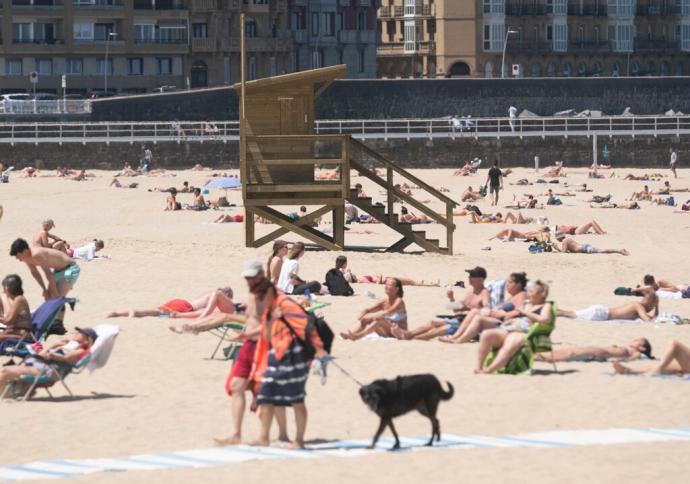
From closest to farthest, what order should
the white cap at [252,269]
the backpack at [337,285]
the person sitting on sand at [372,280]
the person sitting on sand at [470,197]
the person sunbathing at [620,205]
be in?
1. the white cap at [252,269]
2. the backpack at [337,285]
3. the person sitting on sand at [372,280]
4. the person sunbathing at [620,205]
5. the person sitting on sand at [470,197]

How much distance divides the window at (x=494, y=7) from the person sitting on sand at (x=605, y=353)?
78642mm

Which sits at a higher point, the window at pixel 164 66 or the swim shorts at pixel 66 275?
the window at pixel 164 66

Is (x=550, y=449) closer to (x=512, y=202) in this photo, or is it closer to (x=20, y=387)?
(x=20, y=387)

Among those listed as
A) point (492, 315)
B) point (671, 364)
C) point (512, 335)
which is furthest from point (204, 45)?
point (671, 364)

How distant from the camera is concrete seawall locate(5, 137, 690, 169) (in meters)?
53.0

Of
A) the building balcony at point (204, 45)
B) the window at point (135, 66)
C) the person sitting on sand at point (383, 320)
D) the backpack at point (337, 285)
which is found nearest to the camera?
the person sitting on sand at point (383, 320)

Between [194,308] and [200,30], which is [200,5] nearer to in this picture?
[200,30]

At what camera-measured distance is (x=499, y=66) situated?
9331 centimetres

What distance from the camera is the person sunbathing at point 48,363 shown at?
45.1ft

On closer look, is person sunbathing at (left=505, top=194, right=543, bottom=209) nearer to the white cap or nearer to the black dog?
the black dog

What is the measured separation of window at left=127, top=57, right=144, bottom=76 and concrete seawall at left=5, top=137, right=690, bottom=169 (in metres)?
26.9

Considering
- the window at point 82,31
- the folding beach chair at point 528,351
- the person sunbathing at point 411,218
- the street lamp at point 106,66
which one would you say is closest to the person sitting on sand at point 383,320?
the folding beach chair at point 528,351

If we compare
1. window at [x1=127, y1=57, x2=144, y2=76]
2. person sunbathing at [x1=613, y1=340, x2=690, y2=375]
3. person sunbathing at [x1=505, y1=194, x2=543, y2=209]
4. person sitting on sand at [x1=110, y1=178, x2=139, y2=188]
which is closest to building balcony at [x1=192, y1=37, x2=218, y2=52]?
window at [x1=127, y1=57, x2=144, y2=76]

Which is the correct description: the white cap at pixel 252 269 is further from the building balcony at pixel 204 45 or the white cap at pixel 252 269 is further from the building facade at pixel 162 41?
the building balcony at pixel 204 45
